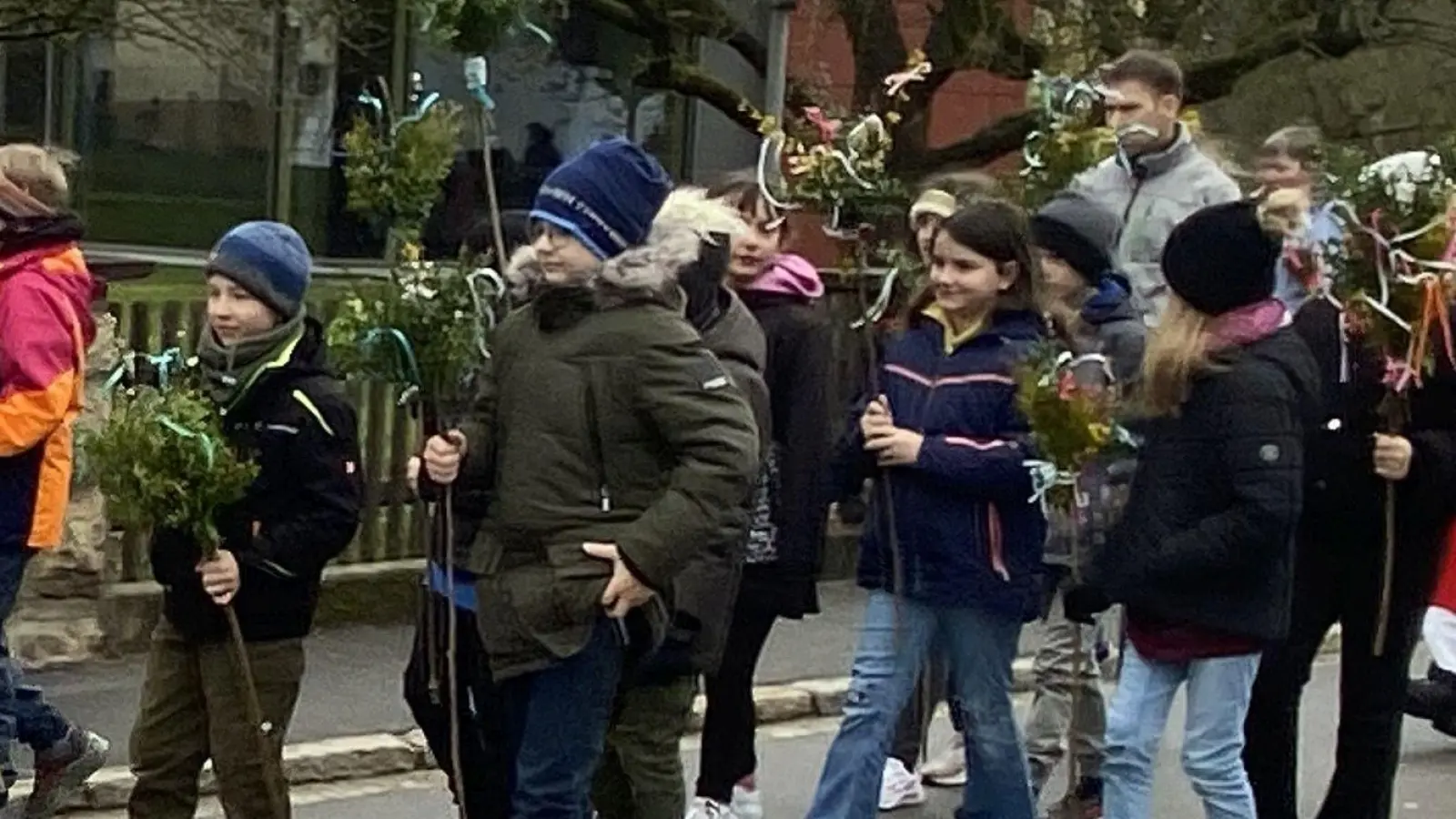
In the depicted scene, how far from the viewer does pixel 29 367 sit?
658cm

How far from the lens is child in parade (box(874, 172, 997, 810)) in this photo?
22.7ft

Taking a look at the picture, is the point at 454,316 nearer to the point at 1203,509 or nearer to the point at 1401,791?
the point at 1203,509

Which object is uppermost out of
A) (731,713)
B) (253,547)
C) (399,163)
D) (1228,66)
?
(1228,66)

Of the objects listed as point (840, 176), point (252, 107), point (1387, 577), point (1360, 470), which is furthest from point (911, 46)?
point (1387, 577)

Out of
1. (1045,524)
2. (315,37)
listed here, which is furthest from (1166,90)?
(315,37)

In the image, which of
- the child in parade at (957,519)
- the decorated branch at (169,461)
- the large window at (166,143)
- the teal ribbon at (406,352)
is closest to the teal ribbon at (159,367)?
the decorated branch at (169,461)

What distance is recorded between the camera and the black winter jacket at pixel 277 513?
5.98 meters

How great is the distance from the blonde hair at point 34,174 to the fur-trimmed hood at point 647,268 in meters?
1.83

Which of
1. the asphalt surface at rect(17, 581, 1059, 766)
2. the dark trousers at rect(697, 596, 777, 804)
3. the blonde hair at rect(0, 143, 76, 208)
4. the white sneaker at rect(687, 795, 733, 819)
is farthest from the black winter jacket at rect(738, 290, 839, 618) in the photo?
Result: the asphalt surface at rect(17, 581, 1059, 766)

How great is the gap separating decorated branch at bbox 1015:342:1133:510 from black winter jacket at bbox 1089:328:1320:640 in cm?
13

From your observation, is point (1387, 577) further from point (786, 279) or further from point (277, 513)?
point (277, 513)

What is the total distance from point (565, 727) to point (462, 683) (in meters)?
0.66

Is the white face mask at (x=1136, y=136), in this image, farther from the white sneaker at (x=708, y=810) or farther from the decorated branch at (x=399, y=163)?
the decorated branch at (x=399, y=163)

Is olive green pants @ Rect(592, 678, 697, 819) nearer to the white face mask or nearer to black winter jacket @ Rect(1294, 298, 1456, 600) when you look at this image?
black winter jacket @ Rect(1294, 298, 1456, 600)
